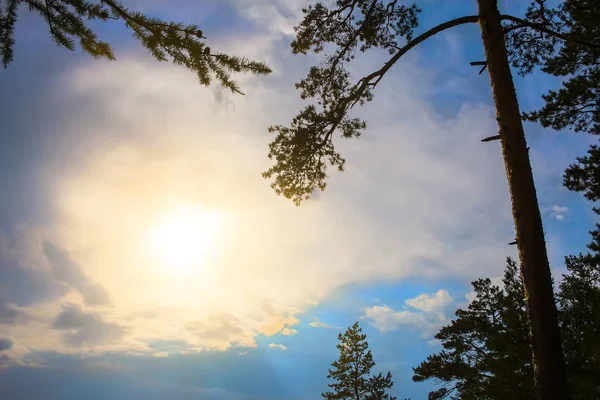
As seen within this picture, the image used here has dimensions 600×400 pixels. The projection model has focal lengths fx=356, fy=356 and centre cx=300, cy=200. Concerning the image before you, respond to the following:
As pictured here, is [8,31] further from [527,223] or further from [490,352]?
[490,352]

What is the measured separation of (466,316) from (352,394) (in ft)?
62.7

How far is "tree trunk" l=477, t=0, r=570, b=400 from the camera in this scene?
15.9 ft

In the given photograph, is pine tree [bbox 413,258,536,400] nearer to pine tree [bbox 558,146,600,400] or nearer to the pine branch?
pine tree [bbox 558,146,600,400]

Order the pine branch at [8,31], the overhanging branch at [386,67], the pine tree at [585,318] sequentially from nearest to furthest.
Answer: the pine branch at [8,31], the overhanging branch at [386,67], the pine tree at [585,318]

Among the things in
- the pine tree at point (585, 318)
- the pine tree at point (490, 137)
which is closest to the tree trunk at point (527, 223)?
the pine tree at point (490, 137)

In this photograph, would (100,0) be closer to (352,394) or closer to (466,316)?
(466,316)

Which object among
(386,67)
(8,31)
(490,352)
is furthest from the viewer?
(490,352)

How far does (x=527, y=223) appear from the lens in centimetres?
555

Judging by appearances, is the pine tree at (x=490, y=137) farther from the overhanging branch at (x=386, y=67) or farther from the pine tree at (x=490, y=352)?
the pine tree at (x=490, y=352)

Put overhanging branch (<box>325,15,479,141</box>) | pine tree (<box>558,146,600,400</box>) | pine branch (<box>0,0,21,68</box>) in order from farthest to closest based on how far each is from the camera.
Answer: pine tree (<box>558,146,600,400</box>) < overhanging branch (<box>325,15,479,141</box>) < pine branch (<box>0,0,21,68</box>)

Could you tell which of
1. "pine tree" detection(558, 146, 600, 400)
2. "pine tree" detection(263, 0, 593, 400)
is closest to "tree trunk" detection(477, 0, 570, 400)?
"pine tree" detection(263, 0, 593, 400)

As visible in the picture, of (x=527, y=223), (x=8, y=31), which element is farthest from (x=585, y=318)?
(x=8, y=31)

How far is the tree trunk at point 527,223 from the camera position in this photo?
4.84 meters

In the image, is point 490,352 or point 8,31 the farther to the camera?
point 490,352
